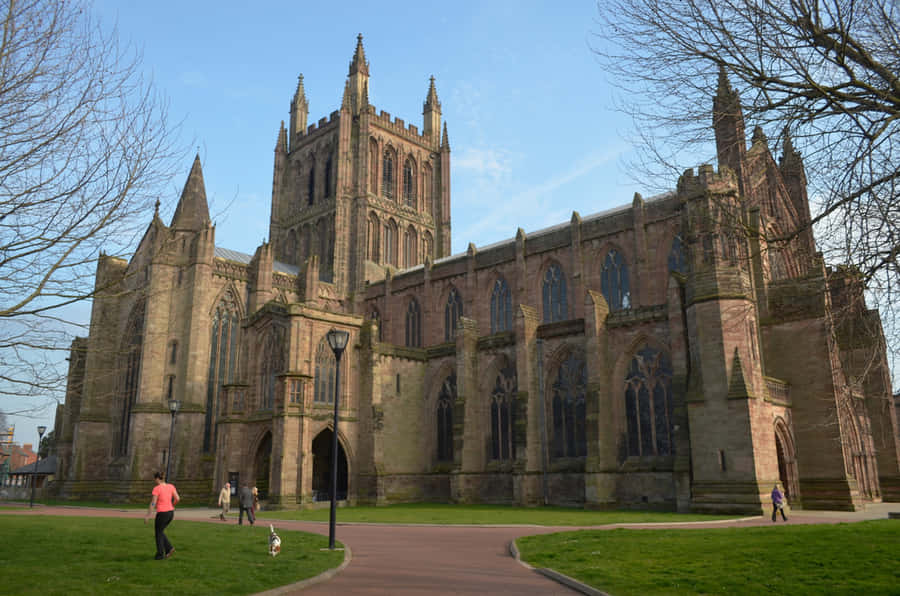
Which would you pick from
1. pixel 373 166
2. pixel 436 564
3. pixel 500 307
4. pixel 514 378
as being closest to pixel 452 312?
pixel 500 307

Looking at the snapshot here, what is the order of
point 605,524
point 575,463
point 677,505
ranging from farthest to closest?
point 575,463
point 677,505
point 605,524

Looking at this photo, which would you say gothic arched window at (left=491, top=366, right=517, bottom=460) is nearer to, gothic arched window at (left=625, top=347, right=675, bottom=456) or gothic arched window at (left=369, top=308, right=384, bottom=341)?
gothic arched window at (left=625, top=347, right=675, bottom=456)

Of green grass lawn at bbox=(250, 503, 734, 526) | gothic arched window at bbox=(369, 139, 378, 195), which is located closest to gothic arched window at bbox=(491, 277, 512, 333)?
green grass lawn at bbox=(250, 503, 734, 526)

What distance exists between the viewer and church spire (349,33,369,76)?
6266 cm

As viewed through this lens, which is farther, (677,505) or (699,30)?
(677,505)

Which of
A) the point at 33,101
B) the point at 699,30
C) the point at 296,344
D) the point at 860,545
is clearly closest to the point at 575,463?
the point at 296,344

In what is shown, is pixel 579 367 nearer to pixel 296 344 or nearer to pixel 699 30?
pixel 296 344

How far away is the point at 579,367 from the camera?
32750mm

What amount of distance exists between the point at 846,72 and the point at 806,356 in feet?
77.5

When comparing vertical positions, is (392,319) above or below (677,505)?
above

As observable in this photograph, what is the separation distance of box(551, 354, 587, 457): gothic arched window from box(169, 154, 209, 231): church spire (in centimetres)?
2693

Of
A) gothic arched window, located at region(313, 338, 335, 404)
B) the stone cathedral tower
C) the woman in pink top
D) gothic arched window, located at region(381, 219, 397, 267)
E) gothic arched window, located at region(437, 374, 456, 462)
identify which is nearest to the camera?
the woman in pink top

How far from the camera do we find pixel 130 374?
4478 cm

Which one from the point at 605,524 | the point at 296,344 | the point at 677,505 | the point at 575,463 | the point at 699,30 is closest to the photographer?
the point at 699,30
